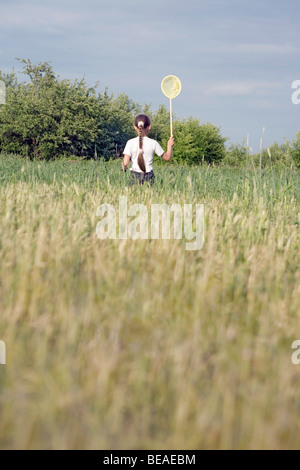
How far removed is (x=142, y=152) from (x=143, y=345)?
5.53 m

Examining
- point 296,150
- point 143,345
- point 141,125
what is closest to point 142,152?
point 141,125

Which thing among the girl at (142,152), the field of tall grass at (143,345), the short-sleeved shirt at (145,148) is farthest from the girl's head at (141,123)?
the field of tall grass at (143,345)

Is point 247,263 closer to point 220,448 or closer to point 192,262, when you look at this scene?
point 192,262

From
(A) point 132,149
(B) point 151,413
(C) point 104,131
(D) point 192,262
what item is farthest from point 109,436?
(C) point 104,131

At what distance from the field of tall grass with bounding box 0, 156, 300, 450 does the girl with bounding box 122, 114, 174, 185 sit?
3.63 m

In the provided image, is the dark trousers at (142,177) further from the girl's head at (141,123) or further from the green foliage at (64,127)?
the green foliage at (64,127)

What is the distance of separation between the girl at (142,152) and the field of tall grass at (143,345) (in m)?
3.63

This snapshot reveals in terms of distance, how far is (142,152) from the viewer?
7.60 metres

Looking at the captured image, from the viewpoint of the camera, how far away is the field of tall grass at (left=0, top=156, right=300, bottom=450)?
1791 mm

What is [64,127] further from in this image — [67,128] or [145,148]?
[145,148]

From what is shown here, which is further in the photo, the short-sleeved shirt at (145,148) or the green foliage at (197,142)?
the green foliage at (197,142)

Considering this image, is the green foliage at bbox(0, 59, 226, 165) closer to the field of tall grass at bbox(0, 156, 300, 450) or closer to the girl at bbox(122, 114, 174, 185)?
the girl at bbox(122, 114, 174, 185)

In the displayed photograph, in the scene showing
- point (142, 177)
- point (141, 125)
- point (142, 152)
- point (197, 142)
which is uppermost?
point (197, 142)

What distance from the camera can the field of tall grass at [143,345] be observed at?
179 cm
